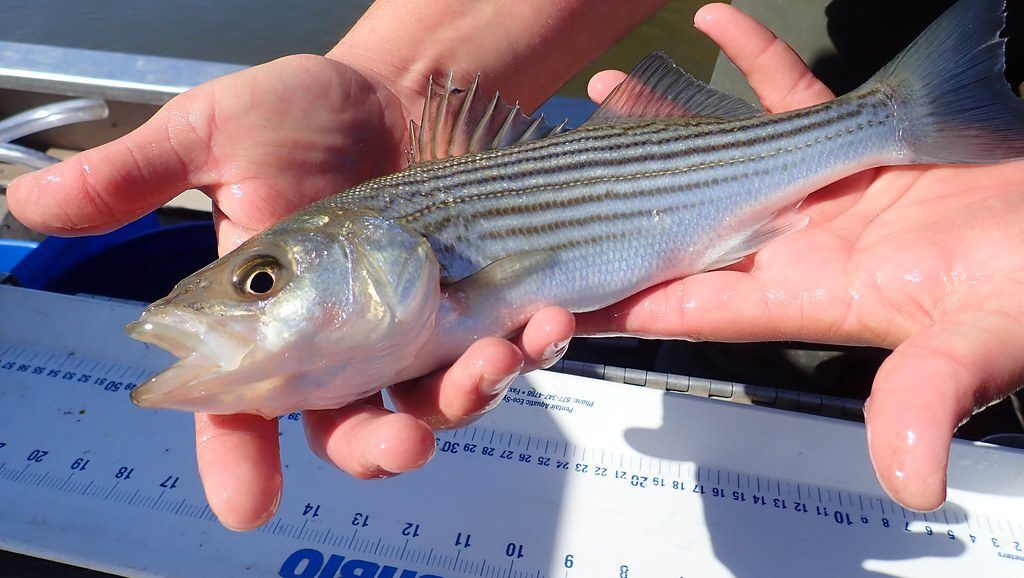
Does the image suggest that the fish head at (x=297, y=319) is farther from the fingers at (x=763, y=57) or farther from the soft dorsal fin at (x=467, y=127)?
the fingers at (x=763, y=57)

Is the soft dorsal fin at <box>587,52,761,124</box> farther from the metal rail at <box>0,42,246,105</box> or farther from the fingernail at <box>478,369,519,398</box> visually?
the metal rail at <box>0,42,246,105</box>

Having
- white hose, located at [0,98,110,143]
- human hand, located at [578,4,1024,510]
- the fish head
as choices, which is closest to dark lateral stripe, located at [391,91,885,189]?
human hand, located at [578,4,1024,510]

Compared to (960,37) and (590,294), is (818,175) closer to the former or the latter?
(960,37)

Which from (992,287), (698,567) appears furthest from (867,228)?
(698,567)

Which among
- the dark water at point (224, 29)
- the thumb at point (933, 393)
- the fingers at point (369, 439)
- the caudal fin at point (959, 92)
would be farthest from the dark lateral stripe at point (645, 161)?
the dark water at point (224, 29)

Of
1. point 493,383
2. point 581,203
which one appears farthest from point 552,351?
point 581,203

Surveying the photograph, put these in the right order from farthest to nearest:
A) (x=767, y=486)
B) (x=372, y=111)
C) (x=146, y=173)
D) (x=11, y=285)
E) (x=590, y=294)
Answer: (x=11, y=285)
(x=372, y=111)
(x=767, y=486)
(x=590, y=294)
(x=146, y=173)

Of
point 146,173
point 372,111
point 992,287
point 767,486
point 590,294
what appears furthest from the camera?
point 372,111
